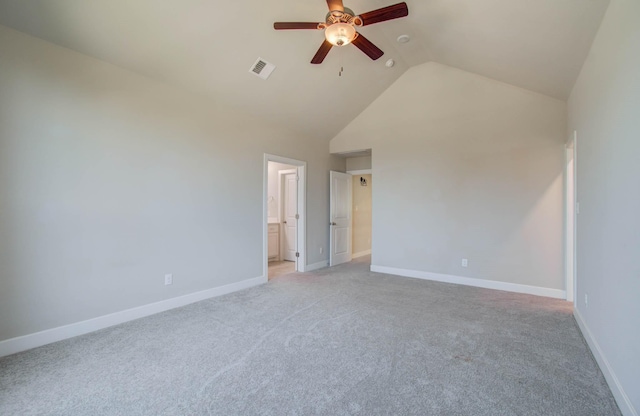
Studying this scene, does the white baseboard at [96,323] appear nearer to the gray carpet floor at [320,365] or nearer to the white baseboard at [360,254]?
the gray carpet floor at [320,365]

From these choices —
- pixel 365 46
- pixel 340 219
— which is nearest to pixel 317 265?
pixel 340 219

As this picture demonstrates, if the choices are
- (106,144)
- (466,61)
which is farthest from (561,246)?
(106,144)

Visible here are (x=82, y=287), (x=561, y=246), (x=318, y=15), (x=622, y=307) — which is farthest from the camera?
(x=561, y=246)


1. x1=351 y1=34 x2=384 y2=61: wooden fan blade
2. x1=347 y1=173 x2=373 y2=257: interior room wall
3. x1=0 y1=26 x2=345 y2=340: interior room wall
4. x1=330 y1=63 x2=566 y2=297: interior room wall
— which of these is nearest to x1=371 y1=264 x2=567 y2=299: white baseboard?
x1=330 y1=63 x2=566 y2=297: interior room wall

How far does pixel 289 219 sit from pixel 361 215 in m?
2.03

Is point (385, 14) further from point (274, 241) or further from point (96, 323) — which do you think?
point (274, 241)

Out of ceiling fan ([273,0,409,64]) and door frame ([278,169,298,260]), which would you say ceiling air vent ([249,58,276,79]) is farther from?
door frame ([278,169,298,260])

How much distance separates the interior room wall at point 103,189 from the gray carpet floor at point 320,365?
1.45 ft

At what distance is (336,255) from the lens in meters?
6.33

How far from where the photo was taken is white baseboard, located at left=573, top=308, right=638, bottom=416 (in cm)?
166

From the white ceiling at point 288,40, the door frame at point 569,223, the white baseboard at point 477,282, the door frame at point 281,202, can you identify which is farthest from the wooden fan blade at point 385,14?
the door frame at point 281,202

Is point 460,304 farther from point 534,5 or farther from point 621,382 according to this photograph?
point 534,5

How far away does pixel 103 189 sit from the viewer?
2.91 m

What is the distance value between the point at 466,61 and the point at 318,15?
7.72 ft
